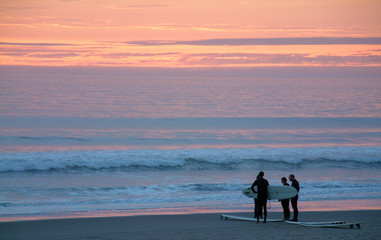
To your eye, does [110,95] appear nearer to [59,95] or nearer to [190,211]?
[59,95]

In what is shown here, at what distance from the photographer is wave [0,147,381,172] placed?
77.7 ft

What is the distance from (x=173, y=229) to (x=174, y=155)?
48.6 feet

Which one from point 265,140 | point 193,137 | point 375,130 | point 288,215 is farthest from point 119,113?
point 288,215

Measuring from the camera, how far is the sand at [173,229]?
1140cm

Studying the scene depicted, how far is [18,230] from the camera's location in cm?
1203

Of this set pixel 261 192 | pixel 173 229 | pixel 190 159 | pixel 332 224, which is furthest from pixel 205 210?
pixel 190 159

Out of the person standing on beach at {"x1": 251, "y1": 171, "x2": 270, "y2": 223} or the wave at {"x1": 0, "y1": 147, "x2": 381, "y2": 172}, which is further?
the wave at {"x1": 0, "y1": 147, "x2": 381, "y2": 172}

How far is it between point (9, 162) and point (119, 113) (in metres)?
25.2

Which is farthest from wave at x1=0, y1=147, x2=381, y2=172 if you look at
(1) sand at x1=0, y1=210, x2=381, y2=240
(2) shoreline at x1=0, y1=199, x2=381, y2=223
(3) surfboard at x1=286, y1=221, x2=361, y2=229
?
(3) surfboard at x1=286, y1=221, x2=361, y2=229

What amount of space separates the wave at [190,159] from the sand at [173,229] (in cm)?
1060

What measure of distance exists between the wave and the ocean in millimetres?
54

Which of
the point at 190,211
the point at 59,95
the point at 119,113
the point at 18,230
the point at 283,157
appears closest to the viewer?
the point at 18,230

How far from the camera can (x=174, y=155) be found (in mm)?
27000

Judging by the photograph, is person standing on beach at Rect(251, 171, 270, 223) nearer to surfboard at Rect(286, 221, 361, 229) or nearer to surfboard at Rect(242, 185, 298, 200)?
surfboard at Rect(242, 185, 298, 200)
